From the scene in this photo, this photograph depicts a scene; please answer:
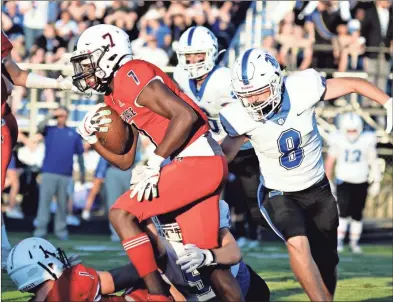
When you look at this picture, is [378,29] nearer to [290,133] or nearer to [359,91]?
[359,91]

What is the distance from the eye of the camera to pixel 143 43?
15.8 m

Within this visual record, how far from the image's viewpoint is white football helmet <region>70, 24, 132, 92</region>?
5.96m

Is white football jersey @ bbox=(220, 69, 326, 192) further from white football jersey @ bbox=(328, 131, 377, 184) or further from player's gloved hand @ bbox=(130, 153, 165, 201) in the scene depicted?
white football jersey @ bbox=(328, 131, 377, 184)

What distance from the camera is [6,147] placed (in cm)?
769

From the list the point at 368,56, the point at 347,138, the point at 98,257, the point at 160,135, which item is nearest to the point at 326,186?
the point at 160,135

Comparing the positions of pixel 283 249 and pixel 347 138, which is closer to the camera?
pixel 283 249

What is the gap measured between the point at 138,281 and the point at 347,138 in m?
8.86

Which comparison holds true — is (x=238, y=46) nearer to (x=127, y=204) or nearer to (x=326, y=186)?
(x=326, y=186)

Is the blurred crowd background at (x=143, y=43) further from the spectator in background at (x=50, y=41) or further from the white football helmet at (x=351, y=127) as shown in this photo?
the white football helmet at (x=351, y=127)

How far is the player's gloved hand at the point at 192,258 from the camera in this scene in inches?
222

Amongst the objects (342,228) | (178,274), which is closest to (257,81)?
(178,274)

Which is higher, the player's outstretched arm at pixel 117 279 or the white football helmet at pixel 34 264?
the white football helmet at pixel 34 264

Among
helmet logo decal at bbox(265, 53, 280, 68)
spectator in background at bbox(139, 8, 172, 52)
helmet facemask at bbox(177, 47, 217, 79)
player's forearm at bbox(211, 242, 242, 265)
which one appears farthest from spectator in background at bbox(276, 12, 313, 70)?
player's forearm at bbox(211, 242, 242, 265)

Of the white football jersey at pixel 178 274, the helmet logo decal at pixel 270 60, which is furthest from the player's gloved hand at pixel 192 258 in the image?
the helmet logo decal at pixel 270 60
